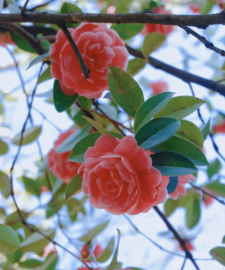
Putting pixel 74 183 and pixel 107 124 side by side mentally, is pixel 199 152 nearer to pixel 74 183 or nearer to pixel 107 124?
pixel 74 183

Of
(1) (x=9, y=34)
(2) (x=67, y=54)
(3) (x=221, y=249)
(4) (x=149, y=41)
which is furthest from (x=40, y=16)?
(3) (x=221, y=249)

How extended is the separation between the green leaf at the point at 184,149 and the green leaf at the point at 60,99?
1.06 feet

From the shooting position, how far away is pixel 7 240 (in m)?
0.56

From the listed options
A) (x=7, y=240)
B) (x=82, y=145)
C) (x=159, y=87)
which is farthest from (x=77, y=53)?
(x=159, y=87)

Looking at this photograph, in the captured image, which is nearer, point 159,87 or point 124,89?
point 124,89

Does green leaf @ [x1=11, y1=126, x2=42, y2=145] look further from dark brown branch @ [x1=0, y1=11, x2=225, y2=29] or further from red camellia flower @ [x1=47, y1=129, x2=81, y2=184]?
dark brown branch @ [x1=0, y1=11, x2=225, y2=29]

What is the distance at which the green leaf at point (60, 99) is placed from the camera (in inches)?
31.5

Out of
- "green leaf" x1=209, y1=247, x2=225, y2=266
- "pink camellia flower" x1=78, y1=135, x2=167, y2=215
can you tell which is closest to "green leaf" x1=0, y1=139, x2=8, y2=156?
"pink camellia flower" x1=78, y1=135, x2=167, y2=215

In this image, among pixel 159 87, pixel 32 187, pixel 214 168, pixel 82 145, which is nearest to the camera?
pixel 82 145

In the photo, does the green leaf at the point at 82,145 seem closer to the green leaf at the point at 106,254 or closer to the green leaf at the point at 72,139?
the green leaf at the point at 72,139

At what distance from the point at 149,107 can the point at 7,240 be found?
372 mm

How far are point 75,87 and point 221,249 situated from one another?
59 cm

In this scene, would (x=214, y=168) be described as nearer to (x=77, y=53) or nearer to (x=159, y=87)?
(x=159, y=87)

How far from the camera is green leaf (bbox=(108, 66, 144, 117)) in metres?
0.65
